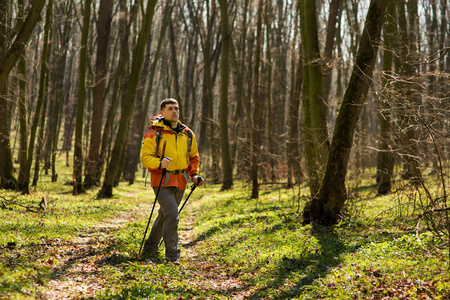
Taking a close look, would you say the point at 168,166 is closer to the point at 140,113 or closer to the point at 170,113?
the point at 170,113

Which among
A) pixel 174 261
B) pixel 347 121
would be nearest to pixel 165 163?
pixel 174 261

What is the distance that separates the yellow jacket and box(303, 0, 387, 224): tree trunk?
333 cm

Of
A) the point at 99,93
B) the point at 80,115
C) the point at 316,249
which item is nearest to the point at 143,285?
the point at 316,249

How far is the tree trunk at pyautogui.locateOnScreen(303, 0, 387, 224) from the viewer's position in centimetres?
805

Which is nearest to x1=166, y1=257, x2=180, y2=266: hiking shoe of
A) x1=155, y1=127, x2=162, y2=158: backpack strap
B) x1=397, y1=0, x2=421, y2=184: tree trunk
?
x1=155, y1=127, x2=162, y2=158: backpack strap

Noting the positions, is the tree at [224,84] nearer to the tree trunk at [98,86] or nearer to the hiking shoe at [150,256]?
the tree trunk at [98,86]

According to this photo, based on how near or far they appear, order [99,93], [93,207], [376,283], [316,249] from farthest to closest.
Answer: [99,93] < [93,207] < [316,249] < [376,283]

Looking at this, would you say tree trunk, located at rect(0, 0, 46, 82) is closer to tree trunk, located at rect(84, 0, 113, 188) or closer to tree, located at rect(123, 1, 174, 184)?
tree trunk, located at rect(84, 0, 113, 188)

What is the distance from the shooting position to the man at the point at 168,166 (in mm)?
6297

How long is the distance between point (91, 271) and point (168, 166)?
197 cm

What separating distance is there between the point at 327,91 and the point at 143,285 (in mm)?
14481

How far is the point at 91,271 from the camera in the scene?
18.0ft

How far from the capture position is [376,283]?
15.3 feet

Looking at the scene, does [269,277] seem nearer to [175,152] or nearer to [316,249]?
[316,249]
